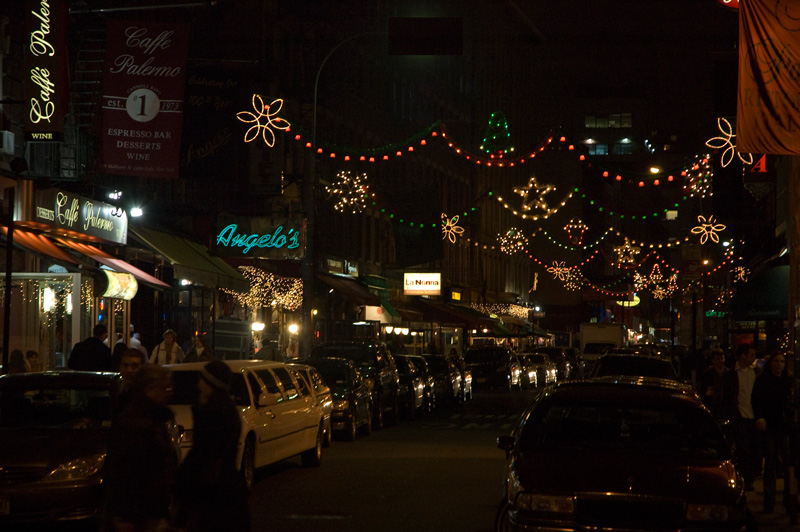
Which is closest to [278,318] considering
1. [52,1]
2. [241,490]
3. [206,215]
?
[206,215]

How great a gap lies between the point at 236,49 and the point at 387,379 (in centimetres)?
1478

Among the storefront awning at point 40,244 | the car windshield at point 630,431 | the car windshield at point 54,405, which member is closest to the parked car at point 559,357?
the storefront awning at point 40,244

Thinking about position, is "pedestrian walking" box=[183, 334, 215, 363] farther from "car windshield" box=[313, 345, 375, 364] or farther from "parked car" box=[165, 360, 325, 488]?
"parked car" box=[165, 360, 325, 488]

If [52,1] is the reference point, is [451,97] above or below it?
above

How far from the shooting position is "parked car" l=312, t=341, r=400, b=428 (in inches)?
963

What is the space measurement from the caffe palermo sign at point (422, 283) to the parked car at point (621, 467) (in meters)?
43.0

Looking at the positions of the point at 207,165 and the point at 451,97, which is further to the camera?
the point at 451,97

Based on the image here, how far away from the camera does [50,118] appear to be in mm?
20922

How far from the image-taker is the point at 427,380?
30391mm

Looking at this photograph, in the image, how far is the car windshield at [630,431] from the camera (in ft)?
29.1

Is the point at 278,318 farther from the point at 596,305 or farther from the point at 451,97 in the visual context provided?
the point at 596,305

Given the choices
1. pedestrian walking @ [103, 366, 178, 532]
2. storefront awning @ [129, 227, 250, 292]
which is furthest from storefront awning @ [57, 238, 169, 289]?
pedestrian walking @ [103, 366, 178, 532]

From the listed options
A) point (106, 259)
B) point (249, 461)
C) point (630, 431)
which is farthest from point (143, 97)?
point (630, 431)

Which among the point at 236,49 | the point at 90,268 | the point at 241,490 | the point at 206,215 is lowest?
the point at 241,490
